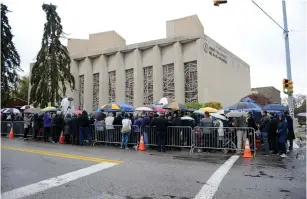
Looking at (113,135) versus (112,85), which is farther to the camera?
(112,85)

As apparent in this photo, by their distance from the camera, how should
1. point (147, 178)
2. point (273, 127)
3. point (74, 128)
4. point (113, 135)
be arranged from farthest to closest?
point (74, 128) < point (113, 135) < point (273, 127) < point (147, 178)

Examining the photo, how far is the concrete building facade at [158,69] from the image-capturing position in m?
34.4

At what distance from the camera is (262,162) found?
9.50 m

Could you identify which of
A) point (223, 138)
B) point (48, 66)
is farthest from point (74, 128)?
point (48, 66)

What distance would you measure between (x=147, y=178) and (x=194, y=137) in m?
5.82

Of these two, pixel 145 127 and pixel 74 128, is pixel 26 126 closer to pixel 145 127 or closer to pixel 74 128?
pixel 74 128

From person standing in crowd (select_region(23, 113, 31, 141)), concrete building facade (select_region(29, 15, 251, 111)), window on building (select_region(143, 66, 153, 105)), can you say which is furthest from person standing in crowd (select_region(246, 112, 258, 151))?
window on building (select_region(143, 66, 153, 105))

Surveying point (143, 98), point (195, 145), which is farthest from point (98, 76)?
point (195, 145)

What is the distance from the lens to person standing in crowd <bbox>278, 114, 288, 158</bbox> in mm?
10891

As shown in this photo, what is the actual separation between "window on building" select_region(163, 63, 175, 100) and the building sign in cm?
492

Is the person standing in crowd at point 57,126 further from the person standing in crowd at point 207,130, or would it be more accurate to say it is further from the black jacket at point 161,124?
the person standing in crowd at point 207,130

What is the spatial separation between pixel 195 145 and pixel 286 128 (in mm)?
3752

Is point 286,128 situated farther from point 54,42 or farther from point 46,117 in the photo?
point 54,42

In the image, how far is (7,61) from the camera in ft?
108
